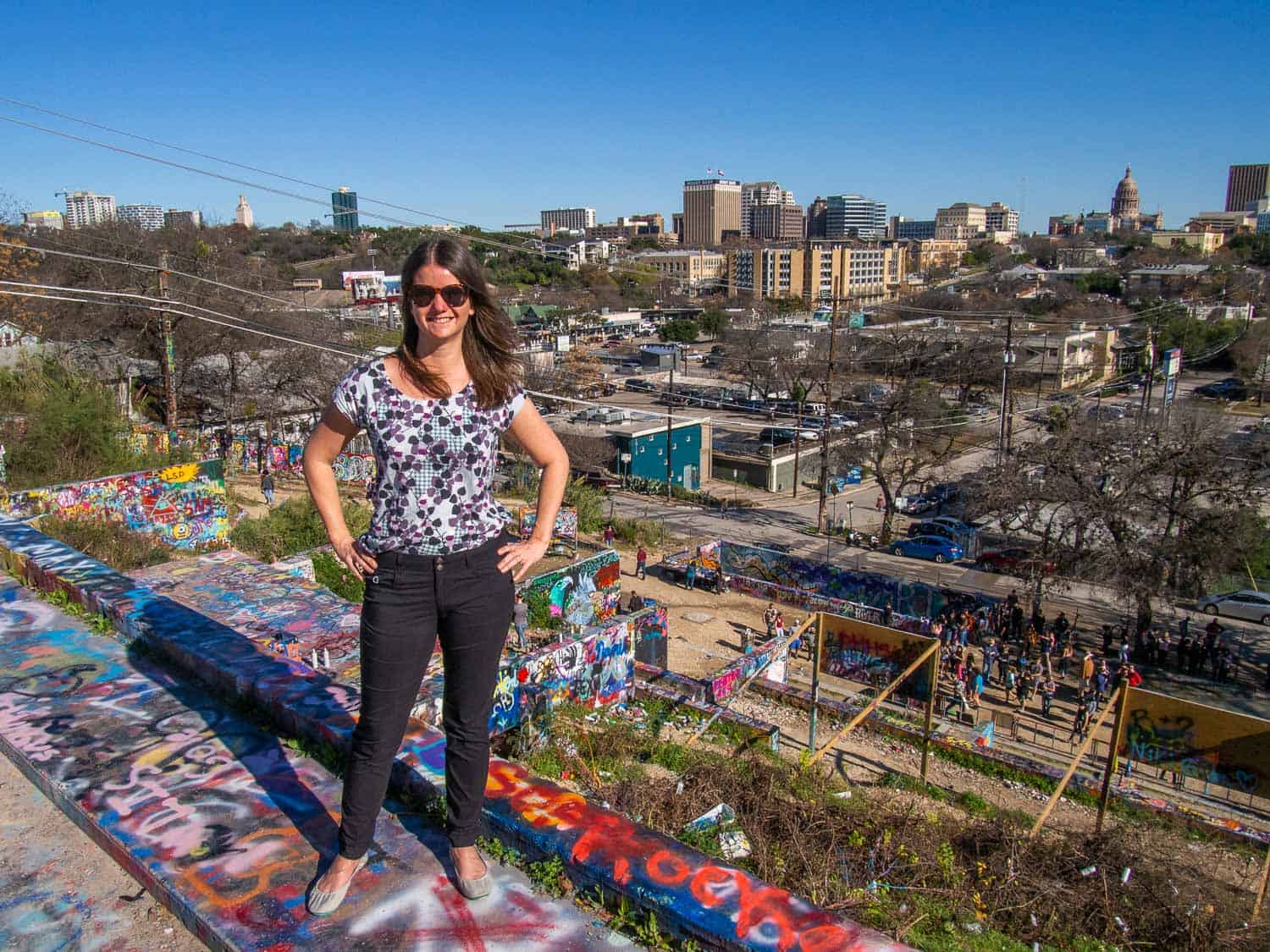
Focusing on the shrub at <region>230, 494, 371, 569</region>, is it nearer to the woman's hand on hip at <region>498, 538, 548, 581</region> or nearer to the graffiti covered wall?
the graffiti covered wall

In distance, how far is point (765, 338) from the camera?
200ft

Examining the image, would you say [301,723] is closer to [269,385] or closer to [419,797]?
[419,797]

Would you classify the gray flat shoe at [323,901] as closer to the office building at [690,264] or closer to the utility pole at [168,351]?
the utility pole at [168,351]

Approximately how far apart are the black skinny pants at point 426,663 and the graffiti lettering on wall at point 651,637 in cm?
1393

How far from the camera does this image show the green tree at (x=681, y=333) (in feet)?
272

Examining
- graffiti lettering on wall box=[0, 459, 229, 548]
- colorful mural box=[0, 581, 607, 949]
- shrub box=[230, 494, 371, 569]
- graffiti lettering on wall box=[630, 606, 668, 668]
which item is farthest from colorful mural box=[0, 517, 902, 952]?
shrub box=[230, 494, 371, 569]

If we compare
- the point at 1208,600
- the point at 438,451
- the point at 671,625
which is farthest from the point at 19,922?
the point at 1208,600

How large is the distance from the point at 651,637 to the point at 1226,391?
188ft

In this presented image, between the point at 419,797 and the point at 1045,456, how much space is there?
851 inches

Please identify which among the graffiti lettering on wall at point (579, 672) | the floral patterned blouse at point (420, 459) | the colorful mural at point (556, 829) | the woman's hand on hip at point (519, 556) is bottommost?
the graffiti lettering on wall at point (579, 672)

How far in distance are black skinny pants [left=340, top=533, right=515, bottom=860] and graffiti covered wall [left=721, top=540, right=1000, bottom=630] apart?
19.7 meters

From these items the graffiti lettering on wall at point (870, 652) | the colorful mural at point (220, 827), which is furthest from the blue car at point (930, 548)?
the colorful mural at point (220, 827)

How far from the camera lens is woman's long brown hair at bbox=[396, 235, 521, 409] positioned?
2.68 metres

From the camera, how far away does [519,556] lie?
2.84 m
